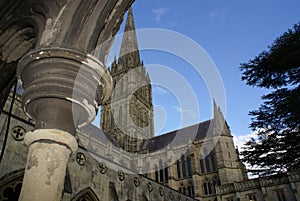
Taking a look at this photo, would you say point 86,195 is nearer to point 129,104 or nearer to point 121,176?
point 121,176

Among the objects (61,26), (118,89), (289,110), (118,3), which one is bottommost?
(61,26)

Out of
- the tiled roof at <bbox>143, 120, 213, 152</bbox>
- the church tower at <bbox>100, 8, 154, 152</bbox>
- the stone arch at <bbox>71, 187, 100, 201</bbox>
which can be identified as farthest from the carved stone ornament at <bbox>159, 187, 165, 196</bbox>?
the church tower at <bbox>100, 8, 154, 152</bbox>

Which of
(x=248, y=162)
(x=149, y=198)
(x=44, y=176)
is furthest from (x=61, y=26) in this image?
(x=149, y=198)

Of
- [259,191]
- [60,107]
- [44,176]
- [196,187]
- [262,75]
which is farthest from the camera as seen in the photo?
[196,187]

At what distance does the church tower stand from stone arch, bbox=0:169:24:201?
2747 centimetres

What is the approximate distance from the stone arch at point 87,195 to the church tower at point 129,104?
25543 millimetres

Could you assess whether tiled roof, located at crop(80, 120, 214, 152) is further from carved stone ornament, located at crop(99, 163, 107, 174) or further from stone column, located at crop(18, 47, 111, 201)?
stone column, located at crop(18, 47, 111, 201)

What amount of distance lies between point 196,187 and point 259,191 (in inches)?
315

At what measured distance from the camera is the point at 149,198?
13625 millimetres

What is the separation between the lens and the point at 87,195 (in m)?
9.97

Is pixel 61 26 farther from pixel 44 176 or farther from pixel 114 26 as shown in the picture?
pixel 44 176

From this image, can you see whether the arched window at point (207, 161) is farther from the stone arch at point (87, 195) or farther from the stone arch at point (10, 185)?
the stone arch at point (10, 185)

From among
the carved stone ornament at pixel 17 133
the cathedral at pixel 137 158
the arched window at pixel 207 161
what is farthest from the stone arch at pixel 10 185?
the arched window at pixel 207 161

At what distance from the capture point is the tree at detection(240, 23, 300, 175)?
7988 mm
